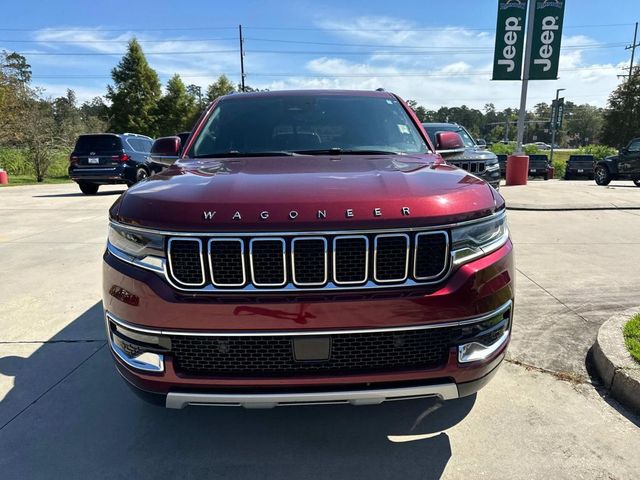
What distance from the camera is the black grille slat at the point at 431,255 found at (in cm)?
197

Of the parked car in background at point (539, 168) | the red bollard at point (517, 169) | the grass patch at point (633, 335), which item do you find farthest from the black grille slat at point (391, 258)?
the parked car in background at point (539, 168)

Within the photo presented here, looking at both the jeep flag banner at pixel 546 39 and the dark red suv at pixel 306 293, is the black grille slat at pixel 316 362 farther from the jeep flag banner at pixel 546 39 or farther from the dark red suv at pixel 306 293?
the jeep flag banner at pixel 546 39

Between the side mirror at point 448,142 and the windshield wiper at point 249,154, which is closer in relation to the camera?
the windshield wiper at point 249,154

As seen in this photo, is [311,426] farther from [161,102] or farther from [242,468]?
[161,102]

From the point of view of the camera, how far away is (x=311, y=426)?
2.56 m

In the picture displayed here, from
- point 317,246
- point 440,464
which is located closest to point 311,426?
point 440,464

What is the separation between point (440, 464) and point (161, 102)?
4167 cm

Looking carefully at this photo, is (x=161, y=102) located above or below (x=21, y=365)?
above

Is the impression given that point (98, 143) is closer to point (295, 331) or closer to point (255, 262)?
point (255, 262)

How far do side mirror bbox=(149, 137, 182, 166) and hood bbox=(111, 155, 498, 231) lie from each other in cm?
100

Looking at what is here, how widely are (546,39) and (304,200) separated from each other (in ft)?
46.8

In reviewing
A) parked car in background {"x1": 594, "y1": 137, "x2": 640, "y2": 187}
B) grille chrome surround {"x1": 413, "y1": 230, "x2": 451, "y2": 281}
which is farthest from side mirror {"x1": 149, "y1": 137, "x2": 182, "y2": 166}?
parked car in background {"x1": 594, "y1": 137, "x2": 640, "y2": 187}

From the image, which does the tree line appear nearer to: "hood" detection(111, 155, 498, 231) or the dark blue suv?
the dark blue suv

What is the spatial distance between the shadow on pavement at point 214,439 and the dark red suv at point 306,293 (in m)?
0.47
